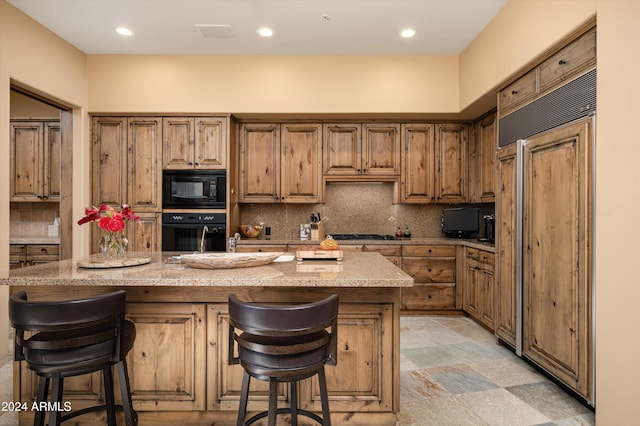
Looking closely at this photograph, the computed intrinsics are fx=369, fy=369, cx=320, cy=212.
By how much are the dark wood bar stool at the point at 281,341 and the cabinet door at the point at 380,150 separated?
10.5 feet

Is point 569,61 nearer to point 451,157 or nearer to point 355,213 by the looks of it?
point 451,157

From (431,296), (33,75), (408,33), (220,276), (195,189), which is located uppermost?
(408,33)

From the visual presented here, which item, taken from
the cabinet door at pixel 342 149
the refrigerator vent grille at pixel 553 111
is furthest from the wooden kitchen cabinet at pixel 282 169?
the refrigerator vent grille at pixel 553 111

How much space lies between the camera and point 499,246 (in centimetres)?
345

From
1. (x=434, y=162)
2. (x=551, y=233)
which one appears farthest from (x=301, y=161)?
(x=551, y=233)

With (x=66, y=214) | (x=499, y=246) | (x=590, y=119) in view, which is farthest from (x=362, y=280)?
(x=66, y=214)

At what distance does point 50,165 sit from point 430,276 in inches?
200

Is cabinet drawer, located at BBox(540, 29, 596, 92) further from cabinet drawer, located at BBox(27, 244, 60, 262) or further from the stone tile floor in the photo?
cabinet drawer, located at BBox(27, 244, 60, 262)

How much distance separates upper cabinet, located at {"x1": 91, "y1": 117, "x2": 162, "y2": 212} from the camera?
4320 mm

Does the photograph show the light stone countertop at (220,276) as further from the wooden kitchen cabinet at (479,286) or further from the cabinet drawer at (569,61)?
the wooden kitchen cabinet at (479,286)

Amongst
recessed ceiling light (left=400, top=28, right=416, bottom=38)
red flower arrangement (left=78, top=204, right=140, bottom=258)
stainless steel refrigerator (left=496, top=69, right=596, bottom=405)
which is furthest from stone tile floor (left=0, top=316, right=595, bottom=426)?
recessed ceiling light (left=400, top=28, right=416, bottom=38)

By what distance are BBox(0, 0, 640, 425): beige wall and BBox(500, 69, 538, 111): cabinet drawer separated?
0.11m

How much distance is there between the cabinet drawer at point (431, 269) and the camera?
4.39 meters

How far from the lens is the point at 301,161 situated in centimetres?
462
